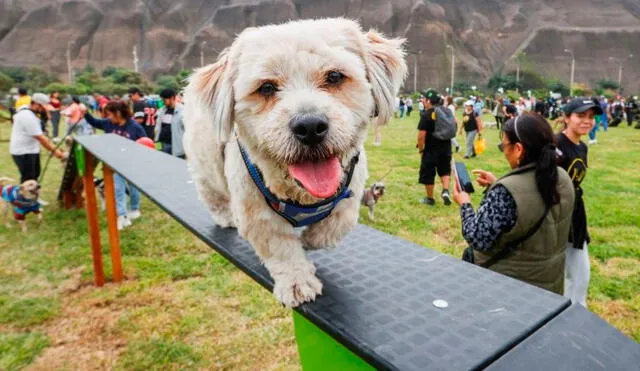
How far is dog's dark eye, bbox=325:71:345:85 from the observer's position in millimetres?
1993

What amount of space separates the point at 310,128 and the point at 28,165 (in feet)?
30.9

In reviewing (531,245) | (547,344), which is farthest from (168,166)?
(547,344)

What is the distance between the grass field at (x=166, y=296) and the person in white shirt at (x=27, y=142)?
984 millimetres

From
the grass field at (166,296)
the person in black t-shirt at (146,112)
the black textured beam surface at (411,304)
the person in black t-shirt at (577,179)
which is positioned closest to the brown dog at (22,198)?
the grass field at (166,296)

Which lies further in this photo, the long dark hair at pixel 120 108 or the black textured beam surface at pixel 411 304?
the long dark hair at pixel 120 108

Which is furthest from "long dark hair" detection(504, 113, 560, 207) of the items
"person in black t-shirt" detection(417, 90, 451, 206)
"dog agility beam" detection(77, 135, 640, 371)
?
"person in black t-shirt" detection(417, 90, 451, 206)

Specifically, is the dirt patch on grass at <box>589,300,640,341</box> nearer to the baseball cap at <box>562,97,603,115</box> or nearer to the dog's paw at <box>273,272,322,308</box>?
the baseball cap at <box>562,97,603,115</box>

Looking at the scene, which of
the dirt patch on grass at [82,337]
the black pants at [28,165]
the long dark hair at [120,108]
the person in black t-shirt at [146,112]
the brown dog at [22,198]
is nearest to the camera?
the dirt patch on grass at [82,337]

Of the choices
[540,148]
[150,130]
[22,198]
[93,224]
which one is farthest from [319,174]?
[150,130]

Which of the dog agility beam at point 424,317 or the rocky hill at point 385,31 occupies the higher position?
the rocky hill at point 385,31

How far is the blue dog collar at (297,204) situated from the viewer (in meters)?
2.09

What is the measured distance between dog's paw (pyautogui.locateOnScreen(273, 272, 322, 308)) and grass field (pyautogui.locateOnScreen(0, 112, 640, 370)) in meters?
2.34

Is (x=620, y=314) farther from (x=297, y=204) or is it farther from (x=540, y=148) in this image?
(x=297, y=204)

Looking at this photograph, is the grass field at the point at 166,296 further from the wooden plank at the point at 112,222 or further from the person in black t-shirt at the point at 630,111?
the person in black t-shirt at the point at 630,111
